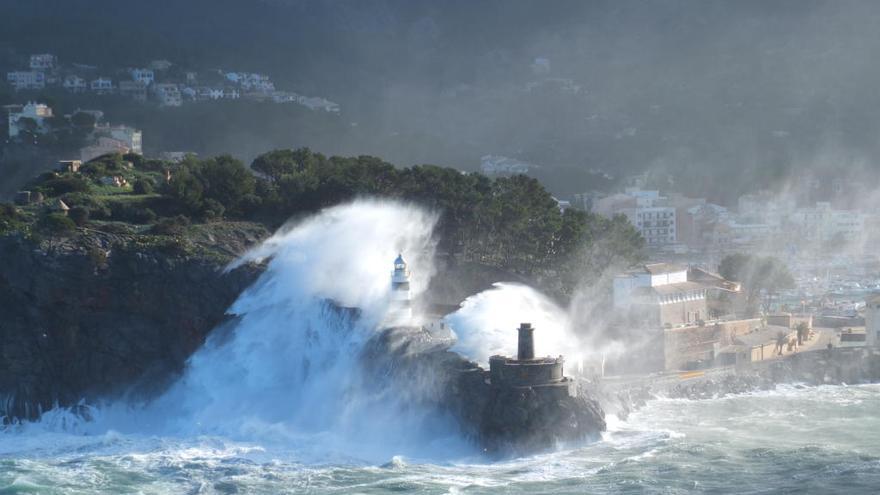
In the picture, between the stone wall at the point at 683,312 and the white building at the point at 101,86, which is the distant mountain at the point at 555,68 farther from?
the stone wall at the point at 683,312

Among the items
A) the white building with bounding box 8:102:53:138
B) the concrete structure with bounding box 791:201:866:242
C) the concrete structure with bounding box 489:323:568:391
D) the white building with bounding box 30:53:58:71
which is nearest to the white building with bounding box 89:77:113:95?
the white building with bounding box 30:53:58:71

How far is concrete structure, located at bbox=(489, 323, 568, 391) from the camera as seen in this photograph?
1411 inches

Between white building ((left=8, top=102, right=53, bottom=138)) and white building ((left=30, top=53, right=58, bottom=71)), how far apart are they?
18402mm

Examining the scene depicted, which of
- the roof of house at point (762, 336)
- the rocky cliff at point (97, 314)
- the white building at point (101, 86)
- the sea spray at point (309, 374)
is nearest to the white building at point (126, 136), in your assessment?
the white building at point (101, 86)

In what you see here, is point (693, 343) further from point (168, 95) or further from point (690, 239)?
point (168, 95)

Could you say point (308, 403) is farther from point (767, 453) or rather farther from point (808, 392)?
point (808, 392)

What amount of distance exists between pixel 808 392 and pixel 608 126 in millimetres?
60823

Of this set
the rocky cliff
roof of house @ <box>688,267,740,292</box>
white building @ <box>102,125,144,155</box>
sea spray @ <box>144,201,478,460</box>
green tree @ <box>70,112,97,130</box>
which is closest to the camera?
sea spray @ <box>144,201,478,460</box>

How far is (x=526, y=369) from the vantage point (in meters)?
35.8

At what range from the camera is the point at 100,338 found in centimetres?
4250

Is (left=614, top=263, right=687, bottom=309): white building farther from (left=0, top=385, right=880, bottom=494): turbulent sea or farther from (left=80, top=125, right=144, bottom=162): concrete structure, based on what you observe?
(left=80, top=125, right=144, bottom=162): concrete structure

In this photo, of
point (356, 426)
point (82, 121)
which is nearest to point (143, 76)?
point (82, 121)

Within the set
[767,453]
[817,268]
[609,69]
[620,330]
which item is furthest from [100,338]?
[609,69]

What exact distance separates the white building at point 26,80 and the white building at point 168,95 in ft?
22.2
